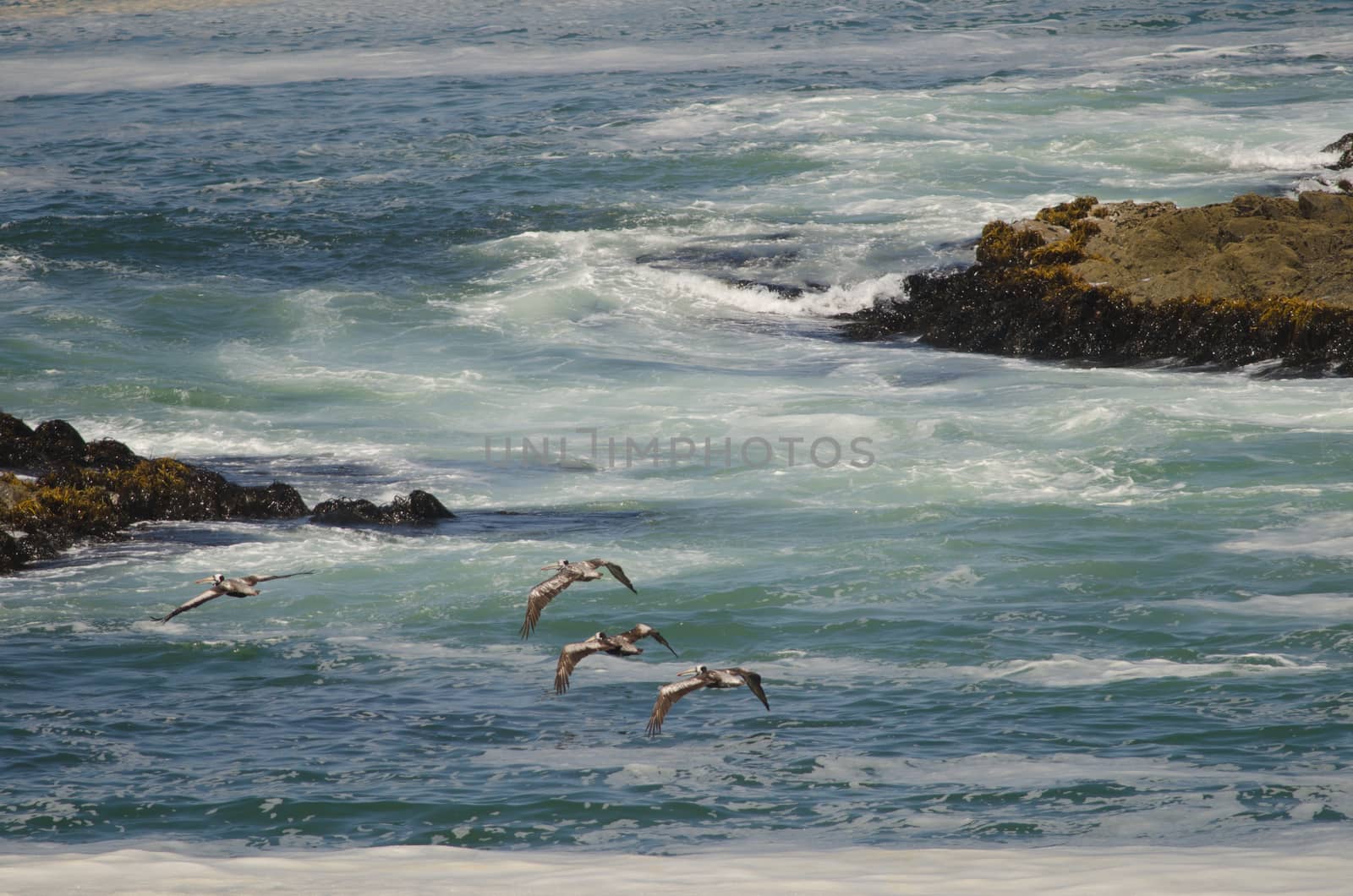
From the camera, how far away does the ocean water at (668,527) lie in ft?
28.0

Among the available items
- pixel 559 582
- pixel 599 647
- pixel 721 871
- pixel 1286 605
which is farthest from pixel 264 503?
pixel 1286 605

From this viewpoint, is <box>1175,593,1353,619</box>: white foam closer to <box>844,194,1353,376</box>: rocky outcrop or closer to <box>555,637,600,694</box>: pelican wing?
<box>555,637,600,694</box>: pelican wing

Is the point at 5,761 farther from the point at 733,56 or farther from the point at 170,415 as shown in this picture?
the point at 733,56

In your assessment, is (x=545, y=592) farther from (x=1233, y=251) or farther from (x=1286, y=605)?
(x=1233, y=251)

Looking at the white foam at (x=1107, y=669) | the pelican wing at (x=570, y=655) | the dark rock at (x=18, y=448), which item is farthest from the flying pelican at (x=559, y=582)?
the dark rock at (x=18, y=448)

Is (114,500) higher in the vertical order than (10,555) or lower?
higher

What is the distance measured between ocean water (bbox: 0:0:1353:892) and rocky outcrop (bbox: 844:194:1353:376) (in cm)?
55

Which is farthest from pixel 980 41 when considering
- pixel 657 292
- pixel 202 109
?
pixel 657 292

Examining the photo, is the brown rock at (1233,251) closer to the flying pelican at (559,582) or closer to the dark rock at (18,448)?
the flying pelican at (559,582)

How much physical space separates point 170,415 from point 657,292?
6976 millimetres

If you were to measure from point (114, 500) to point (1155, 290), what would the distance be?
11.2 metres

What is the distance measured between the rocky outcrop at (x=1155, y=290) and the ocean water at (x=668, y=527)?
546mm

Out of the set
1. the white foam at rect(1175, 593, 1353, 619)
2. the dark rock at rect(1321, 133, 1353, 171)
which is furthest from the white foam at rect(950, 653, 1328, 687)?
the dark rock at rect(1321, 133, 1353, 171)

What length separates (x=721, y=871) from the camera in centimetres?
755
